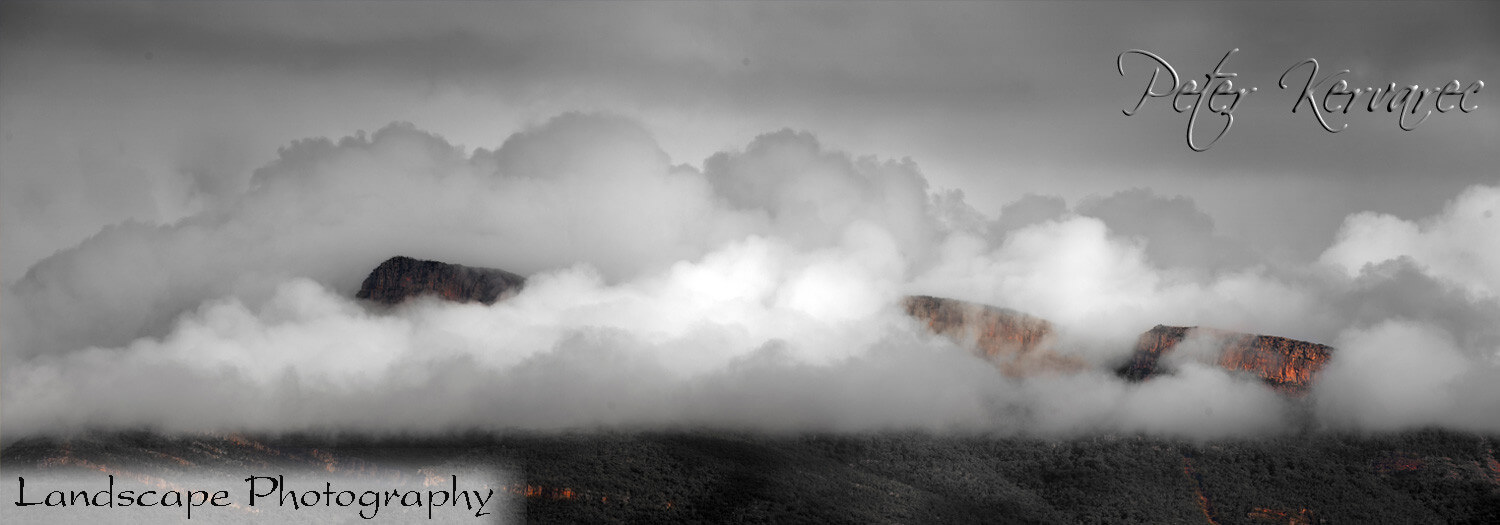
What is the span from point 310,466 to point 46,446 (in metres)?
30.5

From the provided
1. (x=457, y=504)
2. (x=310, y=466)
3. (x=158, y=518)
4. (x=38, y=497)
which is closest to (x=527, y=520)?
(x=457, y=504)

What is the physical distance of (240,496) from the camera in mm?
185250

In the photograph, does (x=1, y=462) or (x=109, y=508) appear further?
(x=1, y=462)

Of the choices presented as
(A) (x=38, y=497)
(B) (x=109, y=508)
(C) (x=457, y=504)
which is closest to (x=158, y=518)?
(B) (x=109, y=508)

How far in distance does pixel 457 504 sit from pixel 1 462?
52.9m

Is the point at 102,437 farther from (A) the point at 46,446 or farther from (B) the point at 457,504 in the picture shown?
(B) the point at 457,504

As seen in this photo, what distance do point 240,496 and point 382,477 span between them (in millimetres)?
16901

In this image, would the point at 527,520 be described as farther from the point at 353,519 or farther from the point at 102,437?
the point at 102,437

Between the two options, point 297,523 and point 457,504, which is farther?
point 457,504

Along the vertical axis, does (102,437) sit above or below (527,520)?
above

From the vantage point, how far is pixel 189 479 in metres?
191

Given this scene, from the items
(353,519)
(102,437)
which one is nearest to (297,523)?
(353,519)

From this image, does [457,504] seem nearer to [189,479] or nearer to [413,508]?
[413,508]

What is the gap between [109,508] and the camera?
17800 centimetres
